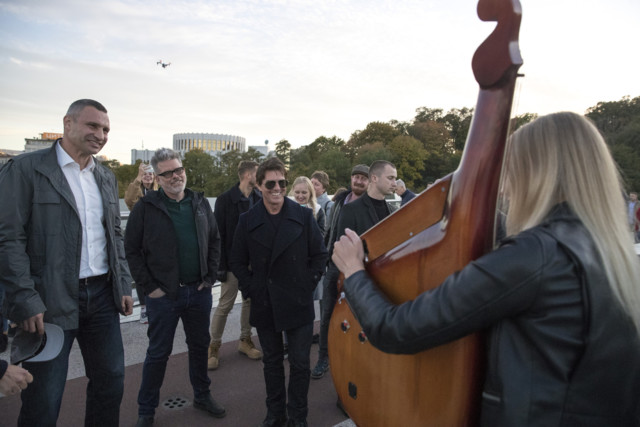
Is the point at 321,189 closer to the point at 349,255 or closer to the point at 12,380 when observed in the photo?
the point at 12,380

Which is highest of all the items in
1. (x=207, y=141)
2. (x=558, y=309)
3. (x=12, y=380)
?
(x=207, y=141)

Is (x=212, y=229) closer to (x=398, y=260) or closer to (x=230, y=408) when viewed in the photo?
(x=230, y=408)

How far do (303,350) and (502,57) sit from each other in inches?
111

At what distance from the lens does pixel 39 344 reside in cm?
233

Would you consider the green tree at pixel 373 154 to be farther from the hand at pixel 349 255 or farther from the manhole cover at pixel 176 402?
the hand at pixel 349 255

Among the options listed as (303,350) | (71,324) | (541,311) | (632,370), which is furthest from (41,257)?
(632,370)

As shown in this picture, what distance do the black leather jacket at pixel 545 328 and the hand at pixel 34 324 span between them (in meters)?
2.22

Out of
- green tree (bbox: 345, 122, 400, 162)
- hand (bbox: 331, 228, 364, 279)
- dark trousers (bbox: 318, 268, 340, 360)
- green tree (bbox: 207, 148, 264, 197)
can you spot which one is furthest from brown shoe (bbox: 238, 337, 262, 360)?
green tree (bbox: 345, 122, 400, 162)

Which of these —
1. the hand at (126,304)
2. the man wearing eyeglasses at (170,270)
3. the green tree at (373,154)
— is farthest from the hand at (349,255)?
the green tree at (373,154)

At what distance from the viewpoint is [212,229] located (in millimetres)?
3938

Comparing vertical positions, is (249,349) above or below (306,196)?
below

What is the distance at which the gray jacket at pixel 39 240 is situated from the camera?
2.35 metres

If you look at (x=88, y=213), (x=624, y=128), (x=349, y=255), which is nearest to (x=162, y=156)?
(x=88, y=213)

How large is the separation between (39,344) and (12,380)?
406mm
